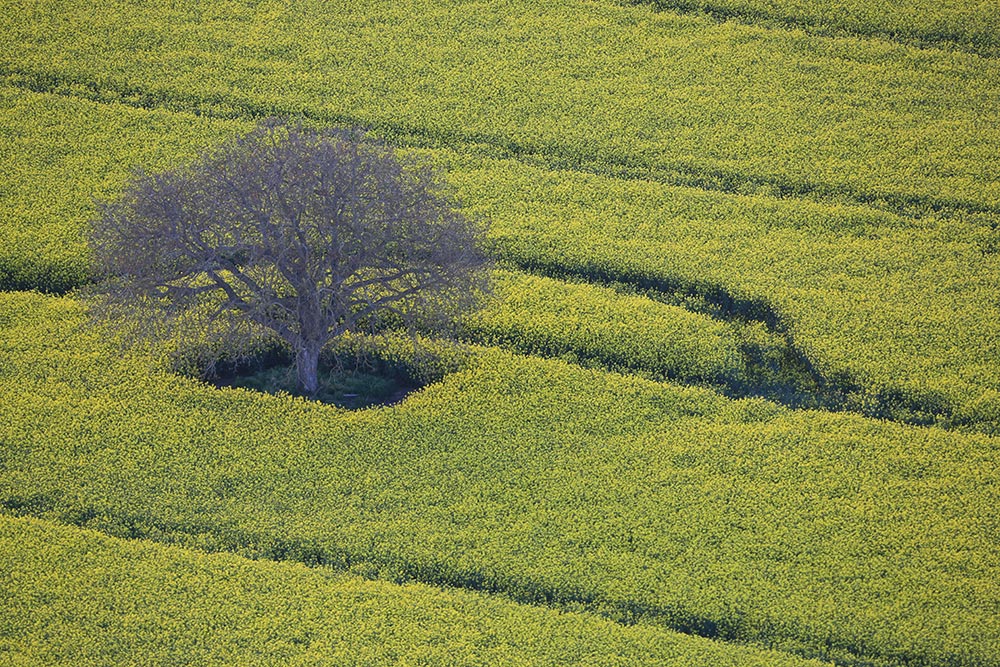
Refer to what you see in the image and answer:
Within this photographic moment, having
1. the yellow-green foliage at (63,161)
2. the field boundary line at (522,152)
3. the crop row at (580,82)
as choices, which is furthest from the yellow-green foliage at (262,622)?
the crop row at (580,82)

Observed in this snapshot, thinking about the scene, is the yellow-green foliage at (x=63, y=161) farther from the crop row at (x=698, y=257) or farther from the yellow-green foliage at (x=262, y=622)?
the yellow-green foliage at (x=262, y=622)

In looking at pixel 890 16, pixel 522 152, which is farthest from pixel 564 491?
pixel 890 16

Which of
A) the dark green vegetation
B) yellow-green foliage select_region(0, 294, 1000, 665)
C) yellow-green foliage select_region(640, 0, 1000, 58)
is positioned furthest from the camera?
yellow-green foliage select_region(640, 0, 1000, 58)

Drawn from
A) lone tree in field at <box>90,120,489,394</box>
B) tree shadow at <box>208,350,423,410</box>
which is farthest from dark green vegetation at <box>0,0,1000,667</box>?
lone tree in field at <box>90,120,489,394</box>

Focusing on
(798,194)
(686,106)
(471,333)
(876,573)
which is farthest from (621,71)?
(876,573)

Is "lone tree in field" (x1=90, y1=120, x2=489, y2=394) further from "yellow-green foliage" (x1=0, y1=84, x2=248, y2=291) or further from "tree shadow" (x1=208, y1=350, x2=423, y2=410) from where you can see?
"yellow-green foliage" (x1=0, y1=84, x2=248, y2=291)

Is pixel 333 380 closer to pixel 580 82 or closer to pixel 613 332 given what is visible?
pixel 613 332
